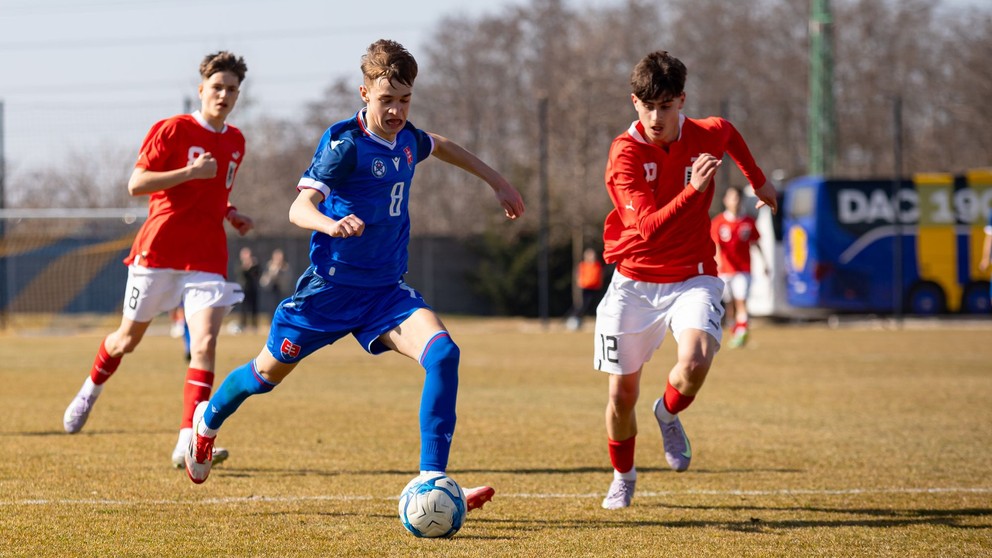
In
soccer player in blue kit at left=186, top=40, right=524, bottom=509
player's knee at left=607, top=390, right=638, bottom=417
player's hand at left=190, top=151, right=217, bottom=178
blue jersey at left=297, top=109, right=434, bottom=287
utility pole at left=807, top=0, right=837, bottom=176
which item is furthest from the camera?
utility pole at left=807, top=0, right=837, bottom=176

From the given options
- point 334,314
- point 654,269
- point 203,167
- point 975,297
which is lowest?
point 334,314

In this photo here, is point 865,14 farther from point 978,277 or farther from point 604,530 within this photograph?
point 604,530

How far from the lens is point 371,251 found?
5.78 meters

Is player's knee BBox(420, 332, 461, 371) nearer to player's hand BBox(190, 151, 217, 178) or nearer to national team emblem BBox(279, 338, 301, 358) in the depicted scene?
national team emblem BBox(279, 338, 301, 358)

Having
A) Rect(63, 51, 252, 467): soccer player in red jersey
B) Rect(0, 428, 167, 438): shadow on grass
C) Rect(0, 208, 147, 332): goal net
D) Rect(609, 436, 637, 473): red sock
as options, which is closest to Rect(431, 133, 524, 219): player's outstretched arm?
Rect(609, 436, 637, 473): red sock

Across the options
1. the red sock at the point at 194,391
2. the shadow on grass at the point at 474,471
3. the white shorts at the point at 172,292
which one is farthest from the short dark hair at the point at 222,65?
the shadow on grass at the point at 474,471

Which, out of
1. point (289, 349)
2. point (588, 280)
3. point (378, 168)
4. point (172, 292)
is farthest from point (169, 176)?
point (588, 280)

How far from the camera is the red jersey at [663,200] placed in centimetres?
644

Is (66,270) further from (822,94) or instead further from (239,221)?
(239,221)

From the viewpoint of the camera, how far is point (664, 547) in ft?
17.6

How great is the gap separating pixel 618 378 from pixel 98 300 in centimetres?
2733

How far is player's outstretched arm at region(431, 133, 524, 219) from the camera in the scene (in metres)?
6.05

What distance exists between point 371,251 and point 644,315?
1608 mm

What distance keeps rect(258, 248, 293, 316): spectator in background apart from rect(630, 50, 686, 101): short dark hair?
25524 mm
